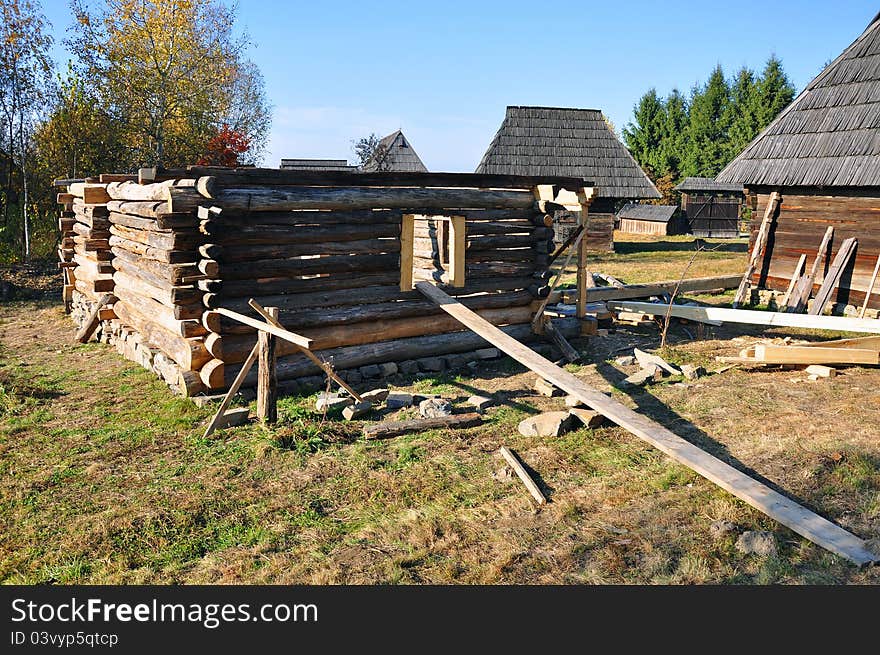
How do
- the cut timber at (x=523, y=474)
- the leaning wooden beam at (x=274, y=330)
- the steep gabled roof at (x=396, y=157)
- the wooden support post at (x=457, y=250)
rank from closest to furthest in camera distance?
1. the cut timber at (x=523, y=474)
2. the leaning wooden beam at (x=274, y=330)
3. the wooden support post at (x=457, y=250)
4. the steep gabled roof at (x=396, y=157)

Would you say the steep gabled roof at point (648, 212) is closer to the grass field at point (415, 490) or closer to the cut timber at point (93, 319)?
the grass field at point (415, 490)

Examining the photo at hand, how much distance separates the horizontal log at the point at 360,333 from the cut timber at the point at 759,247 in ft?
19.2

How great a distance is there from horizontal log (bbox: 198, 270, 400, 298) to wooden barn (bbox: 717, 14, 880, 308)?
815cm

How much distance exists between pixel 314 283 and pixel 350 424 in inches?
77.8

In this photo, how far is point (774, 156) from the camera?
13.4m

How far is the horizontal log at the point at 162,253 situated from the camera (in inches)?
294

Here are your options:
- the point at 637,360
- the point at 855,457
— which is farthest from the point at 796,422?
the point at 637,360

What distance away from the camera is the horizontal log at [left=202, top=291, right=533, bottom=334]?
761cm

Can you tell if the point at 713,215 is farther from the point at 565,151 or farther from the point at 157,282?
the point at 157,282

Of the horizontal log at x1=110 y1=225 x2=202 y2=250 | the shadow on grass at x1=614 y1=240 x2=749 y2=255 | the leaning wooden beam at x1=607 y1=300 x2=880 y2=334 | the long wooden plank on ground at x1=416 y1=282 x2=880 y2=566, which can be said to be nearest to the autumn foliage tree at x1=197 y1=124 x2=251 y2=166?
the shadow on grass at x1=614 y1=240 x2=749 y2=255

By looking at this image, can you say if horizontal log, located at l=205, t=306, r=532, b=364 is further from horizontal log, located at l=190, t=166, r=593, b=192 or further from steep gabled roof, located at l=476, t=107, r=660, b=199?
steep gabled roof, located at l=476, t=107, r=660, b=199

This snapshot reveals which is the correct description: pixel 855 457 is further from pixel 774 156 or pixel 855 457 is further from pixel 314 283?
pixel 774 156

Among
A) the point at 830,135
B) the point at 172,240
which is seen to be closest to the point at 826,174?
the point at 830,135

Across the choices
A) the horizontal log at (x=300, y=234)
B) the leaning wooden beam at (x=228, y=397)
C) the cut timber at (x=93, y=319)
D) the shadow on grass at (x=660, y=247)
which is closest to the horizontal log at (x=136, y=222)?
the horizontal log at (x=300, y=234)
